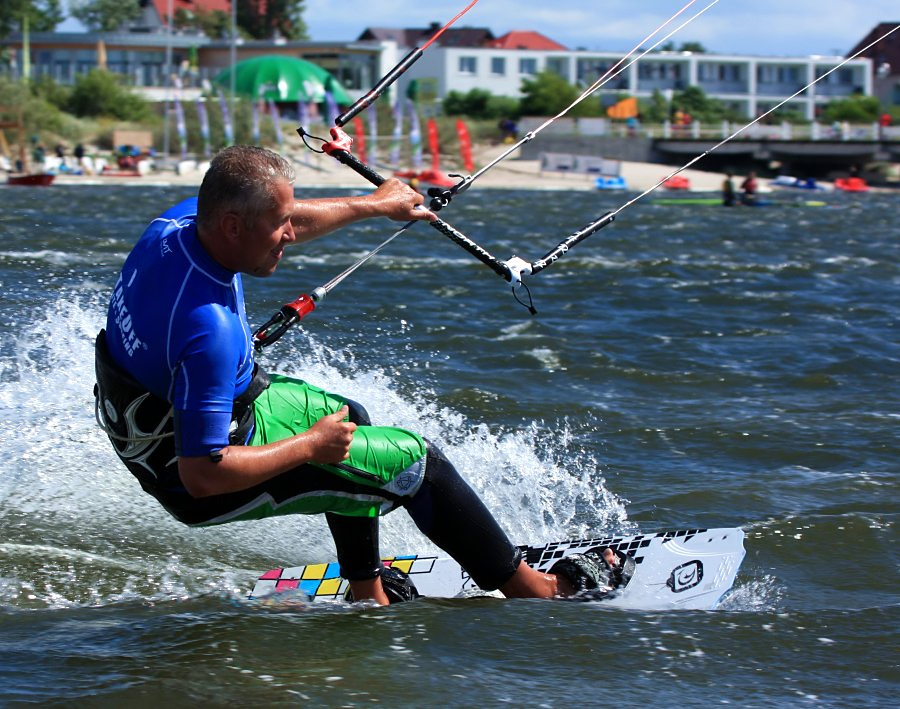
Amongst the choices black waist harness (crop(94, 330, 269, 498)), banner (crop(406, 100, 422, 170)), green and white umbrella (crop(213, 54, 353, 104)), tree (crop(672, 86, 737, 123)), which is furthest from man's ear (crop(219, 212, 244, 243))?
tree (crop(672, 86, 737, 123))

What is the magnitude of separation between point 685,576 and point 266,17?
10774 cm

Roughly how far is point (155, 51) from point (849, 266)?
7267cm

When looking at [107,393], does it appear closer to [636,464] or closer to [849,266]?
[636,464]

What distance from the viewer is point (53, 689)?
11.9 feet

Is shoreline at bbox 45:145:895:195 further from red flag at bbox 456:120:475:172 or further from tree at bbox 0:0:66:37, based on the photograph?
tree at bbox 0:0:66:37

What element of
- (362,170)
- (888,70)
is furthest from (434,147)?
(888,70)

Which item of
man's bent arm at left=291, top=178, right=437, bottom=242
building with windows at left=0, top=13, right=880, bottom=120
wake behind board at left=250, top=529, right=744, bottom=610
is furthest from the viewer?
building with windows at left=0, top=13, right=880, bottom=120

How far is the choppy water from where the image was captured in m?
3.88

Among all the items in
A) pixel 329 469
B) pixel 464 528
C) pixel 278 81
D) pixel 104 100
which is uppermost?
pixel 278 81

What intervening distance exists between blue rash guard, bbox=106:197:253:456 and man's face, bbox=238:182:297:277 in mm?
80

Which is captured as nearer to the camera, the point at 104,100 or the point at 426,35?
the point at 104,100

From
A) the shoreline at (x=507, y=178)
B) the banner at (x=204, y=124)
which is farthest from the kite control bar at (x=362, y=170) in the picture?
Result: the banner at (x=204, y=124)

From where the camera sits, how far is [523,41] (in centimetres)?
9594

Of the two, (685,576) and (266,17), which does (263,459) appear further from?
(266,17)
